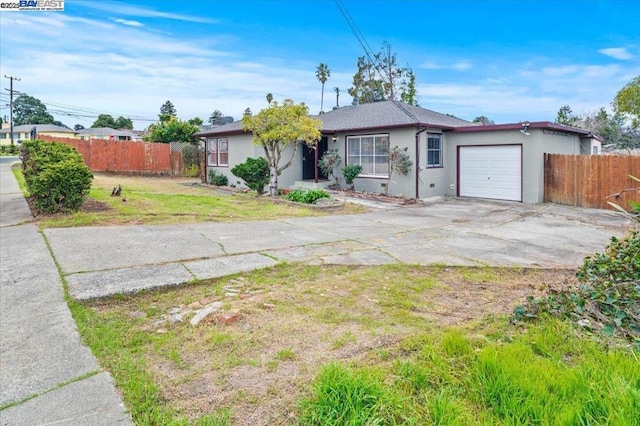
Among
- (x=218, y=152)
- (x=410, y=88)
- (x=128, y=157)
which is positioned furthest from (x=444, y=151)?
(x=410, y=88)

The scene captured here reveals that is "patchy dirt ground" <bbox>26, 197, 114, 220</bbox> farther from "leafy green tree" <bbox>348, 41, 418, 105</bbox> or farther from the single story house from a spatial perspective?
"leafy green tree" <bbox>348, 41, 418, 105</bbox>

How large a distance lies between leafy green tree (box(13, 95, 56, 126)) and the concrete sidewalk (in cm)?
9021

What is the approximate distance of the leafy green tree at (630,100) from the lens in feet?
80.1

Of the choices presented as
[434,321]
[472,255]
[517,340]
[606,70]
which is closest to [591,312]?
[517,340]

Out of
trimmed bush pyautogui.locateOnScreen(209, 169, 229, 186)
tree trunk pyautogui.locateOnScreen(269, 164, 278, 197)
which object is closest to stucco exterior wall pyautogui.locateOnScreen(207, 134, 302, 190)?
trimmed bush pyautogui.locateOnScreen(209, 169, 229, 186)

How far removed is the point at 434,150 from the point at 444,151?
2.19 ft

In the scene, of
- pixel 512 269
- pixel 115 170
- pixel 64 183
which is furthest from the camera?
pixel 115 170

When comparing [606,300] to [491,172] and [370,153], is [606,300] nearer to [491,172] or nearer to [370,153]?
[491,172]

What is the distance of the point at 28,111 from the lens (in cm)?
8188

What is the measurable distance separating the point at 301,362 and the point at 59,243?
19.4 feet

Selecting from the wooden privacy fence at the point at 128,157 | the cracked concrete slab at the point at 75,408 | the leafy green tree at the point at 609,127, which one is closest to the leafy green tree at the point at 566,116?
the leafy green tree at the point at 609,127

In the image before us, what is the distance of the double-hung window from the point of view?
19.9 meters

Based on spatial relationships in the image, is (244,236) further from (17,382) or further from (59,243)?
(17,382)

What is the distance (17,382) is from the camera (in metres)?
2.95
